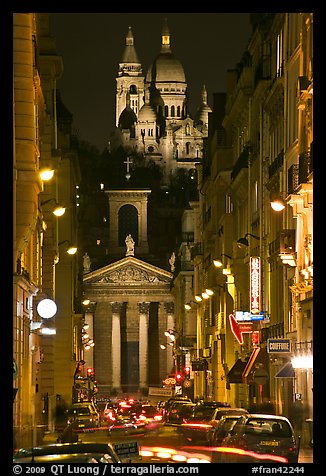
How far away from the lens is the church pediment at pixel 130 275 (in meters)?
188

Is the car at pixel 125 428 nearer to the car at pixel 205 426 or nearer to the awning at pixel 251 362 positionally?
the awning at pixel 251 362

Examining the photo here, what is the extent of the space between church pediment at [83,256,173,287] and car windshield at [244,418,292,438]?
15997 cm

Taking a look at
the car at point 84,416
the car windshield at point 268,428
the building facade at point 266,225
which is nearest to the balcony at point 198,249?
the building facade at point 266,225

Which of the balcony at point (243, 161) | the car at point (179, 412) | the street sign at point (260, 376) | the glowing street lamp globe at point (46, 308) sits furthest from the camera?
the balcony at point (243, 161)

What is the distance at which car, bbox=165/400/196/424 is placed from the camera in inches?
1901

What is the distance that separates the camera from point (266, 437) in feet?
85.4

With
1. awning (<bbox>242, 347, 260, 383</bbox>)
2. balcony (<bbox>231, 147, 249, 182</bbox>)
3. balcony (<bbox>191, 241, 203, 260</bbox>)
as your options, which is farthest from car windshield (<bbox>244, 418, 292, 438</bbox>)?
balcony (<bbox>191, 241, 203, 260</bbox>)

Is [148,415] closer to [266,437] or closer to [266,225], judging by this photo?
[266,225]

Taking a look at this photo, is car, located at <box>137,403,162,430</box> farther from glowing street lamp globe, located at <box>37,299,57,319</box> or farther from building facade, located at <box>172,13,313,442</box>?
glowing street lamp globe, located at <box>37,299,57,319</box>

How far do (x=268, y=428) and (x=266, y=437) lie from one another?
34 centimetres

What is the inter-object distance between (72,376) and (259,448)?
50849mm

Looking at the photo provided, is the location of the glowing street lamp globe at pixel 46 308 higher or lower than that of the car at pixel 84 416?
higher
